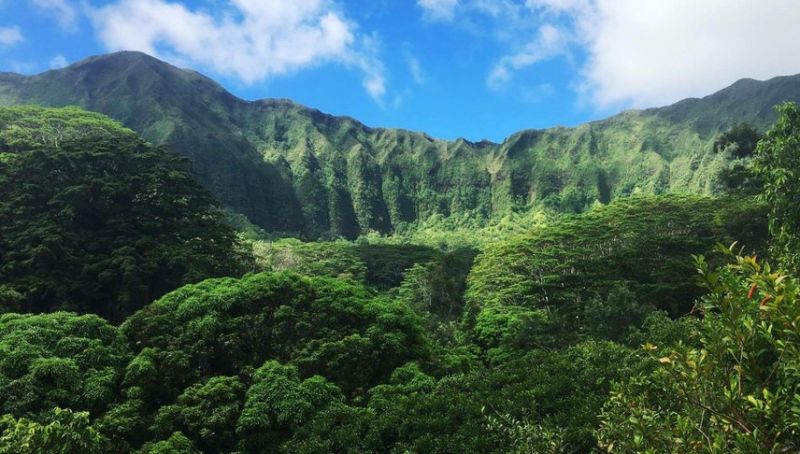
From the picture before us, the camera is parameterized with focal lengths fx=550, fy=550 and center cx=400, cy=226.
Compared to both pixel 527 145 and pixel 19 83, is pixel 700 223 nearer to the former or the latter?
pixel 527 145

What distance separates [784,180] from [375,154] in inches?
7045

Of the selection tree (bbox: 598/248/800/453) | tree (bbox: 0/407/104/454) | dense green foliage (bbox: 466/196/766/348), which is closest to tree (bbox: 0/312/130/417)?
tree (bbox: 0/407/104/454)

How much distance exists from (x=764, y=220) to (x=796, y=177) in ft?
86.2

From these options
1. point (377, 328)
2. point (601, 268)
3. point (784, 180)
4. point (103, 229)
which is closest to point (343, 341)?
point (377, 328)

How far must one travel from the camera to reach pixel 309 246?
80688 millimetres

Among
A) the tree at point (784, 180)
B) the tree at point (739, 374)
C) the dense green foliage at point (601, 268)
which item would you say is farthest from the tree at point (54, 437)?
the dense green foliage at point (601, 268)

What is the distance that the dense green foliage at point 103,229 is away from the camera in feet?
105

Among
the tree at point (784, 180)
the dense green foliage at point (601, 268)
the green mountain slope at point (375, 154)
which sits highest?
the green mountain slope at point (375, 154)

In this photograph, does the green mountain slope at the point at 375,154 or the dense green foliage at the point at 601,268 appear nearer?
the dense green foliage at the point at 601,268

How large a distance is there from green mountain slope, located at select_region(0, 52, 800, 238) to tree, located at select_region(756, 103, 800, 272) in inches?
4759

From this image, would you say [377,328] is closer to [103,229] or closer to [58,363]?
[58,363]

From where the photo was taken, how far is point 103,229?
3744cm

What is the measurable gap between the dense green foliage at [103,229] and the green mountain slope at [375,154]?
9802cm

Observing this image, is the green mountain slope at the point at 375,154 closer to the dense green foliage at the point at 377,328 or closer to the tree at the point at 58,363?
the dense green foliage at the point at 377,328
